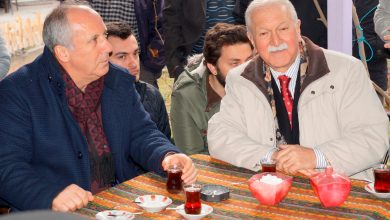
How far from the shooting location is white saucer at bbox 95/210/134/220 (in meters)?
2.58

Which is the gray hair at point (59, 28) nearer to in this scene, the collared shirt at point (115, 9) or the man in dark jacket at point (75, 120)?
the man in dark jacket at point (75, 120)

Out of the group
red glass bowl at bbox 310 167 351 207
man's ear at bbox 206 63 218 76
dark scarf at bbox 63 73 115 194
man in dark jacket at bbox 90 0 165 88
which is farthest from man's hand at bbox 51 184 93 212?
man in dark jacket at bbox 90 0 165 88

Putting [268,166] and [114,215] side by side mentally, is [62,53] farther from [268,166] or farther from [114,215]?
[268,166]

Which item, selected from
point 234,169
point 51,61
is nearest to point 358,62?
point 234,169

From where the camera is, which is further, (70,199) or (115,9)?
(115,9)

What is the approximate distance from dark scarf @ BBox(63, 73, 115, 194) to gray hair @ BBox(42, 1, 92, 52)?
0.17 meters

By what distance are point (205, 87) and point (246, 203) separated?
1686 mm

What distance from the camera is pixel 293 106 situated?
11.5 feet

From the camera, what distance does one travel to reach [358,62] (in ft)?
11.4

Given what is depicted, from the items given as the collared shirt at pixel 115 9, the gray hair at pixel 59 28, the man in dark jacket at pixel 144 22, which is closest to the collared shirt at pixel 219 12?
the man in dark jacket at pixel 144 22

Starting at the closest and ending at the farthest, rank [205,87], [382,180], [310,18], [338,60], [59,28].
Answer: [382,180], [59,28], [338,60], [205,87], [310,18]

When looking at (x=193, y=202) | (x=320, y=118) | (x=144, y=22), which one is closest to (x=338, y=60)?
A: (x=320, y=118)

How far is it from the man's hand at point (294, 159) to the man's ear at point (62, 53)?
3.90 feet

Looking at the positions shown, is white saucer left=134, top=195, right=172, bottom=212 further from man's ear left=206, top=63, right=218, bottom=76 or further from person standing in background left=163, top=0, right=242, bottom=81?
person standing in background left=163, top=0, right=242, bottom=81
